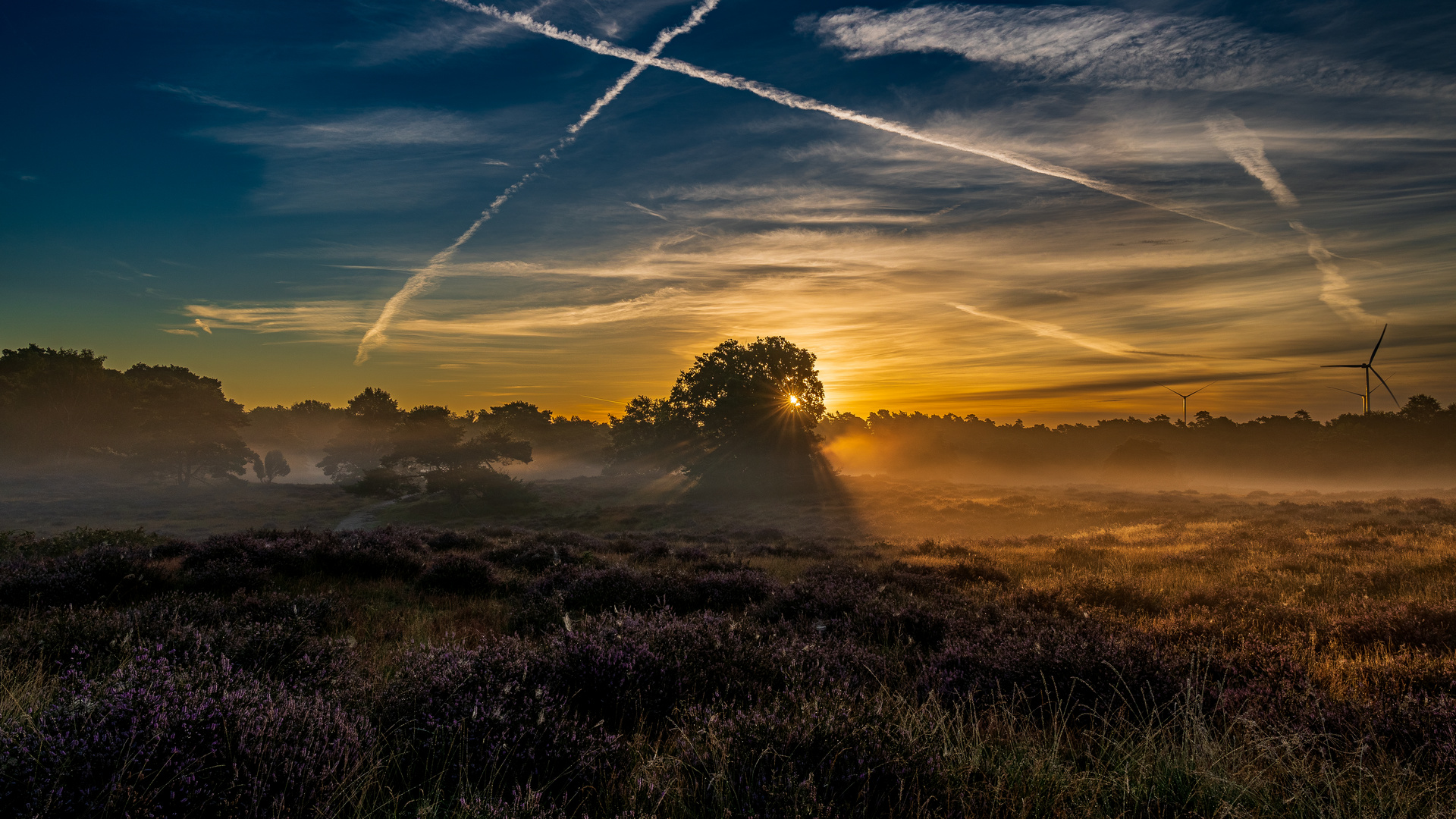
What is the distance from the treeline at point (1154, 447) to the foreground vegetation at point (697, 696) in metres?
50.4

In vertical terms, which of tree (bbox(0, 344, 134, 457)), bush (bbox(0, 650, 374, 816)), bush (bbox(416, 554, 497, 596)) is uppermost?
tree (bbox(0, 344, 134, 457))

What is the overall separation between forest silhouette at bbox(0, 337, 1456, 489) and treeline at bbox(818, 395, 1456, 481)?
28 cm

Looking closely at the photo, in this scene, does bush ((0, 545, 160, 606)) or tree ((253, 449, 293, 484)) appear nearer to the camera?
bush ((0, 545, 160, 606))

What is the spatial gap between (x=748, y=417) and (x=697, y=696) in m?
47.6

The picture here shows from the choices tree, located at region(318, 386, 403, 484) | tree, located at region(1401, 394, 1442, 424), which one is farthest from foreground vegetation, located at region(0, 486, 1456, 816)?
tree, located at region(1401, 394, 1442, 424)

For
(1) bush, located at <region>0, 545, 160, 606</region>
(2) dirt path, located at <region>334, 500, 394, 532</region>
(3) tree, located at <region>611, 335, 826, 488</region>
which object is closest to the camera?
(1) bush, located at <region>0, 545, 160, 606</region>

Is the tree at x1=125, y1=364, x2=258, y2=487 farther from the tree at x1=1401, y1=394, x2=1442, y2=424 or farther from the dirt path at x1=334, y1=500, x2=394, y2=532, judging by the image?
the tree at x1=1401, y1=394, x2=1442, y2=424

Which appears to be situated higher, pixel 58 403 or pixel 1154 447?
pixel 58 403

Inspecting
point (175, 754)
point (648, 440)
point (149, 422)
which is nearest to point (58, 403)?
point (149, 422)

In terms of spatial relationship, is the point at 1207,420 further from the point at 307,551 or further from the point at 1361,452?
the point at 307,551

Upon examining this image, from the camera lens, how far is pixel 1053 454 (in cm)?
11588

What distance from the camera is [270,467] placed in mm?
83062

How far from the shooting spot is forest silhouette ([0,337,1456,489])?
2042 inches

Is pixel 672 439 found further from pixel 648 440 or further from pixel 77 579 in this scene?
pixel 77 579
